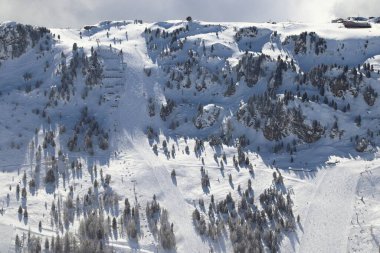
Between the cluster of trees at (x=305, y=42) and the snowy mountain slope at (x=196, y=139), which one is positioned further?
the cluster of trees at (x=305, y=42)

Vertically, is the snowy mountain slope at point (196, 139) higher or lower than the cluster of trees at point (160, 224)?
higher

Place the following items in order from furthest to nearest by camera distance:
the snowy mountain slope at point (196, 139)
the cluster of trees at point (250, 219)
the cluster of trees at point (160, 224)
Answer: the snowy mountain slope at point (196, 139), the cluster of trees at point (160, 224), the cluster of trees at point (250, 219)

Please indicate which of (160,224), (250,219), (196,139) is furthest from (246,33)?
(160,224)

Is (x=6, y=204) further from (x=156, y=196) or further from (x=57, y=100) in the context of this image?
(x=57, y=100)

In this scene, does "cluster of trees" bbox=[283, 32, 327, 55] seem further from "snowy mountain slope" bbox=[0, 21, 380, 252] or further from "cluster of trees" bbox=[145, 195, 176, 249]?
"cluster of trees" bbox=[145, 195, 176, 249]

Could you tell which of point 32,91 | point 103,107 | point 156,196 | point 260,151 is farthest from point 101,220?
point 32,91

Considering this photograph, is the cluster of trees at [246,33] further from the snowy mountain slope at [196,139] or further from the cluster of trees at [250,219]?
the cluster of trees at [250,219]

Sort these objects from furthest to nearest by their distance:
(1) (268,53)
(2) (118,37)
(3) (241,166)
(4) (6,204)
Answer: (2) (118,37) → (1) (268,53) → (3) (241,166) → (4) (6,204)

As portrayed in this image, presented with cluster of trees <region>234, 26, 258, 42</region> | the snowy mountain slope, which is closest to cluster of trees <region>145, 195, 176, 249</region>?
the snowy mountain slope

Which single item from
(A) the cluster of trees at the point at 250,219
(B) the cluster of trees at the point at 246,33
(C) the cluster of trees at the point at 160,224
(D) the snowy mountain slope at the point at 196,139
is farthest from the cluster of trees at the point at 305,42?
(C) the cluster of trees at the point at 160,224
